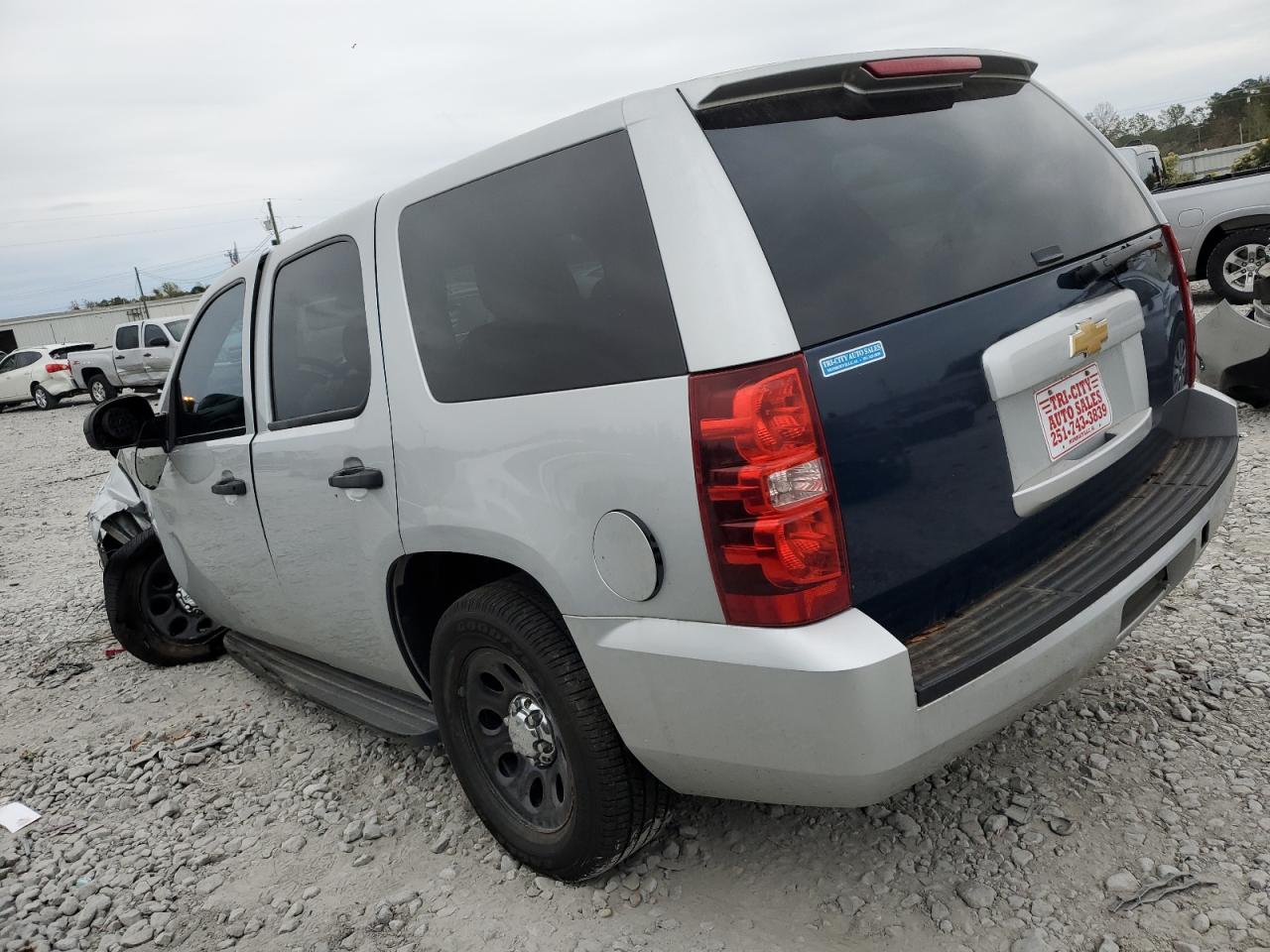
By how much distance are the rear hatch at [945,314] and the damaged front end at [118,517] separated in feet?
13.6

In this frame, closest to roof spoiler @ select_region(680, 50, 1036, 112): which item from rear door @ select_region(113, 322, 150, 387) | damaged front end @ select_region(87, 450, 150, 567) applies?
damaged front end @ select_region(87, 450, 150, 567)

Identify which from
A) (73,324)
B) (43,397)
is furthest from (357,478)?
(73,324)

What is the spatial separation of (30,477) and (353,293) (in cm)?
1162

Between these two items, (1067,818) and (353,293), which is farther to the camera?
(353,293)

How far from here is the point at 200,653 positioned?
490 centimetres

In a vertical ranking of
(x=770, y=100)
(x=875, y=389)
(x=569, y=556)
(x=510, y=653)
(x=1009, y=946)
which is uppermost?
(x=770, y=100)

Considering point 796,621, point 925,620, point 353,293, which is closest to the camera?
point 796,621

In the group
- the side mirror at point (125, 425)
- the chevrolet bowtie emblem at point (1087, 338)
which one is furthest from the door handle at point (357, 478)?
the chevrolet bowtie emblem at point (1087, 338)

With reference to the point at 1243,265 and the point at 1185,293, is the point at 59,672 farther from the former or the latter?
the point at 1243,265

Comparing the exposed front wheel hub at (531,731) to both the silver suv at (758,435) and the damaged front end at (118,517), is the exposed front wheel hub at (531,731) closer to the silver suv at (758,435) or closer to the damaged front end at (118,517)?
the silver suv at (758,435)

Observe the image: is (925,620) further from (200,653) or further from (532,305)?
(200,653)

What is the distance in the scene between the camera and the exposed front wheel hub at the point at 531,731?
247cm

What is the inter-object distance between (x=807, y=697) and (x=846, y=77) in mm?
1351

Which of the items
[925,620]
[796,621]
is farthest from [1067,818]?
[796,621]
